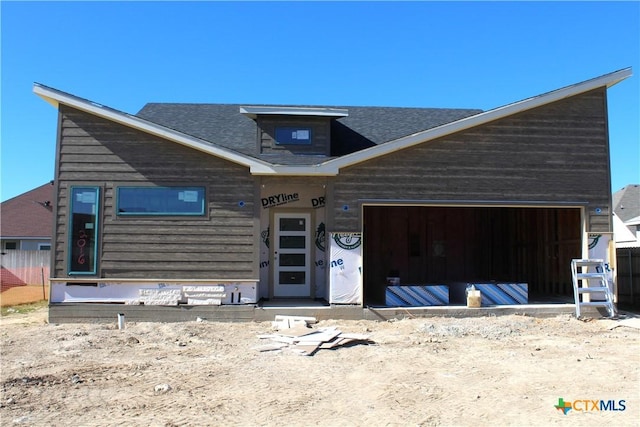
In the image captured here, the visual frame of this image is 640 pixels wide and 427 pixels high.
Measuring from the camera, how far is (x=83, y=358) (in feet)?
24.5

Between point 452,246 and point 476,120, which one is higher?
point 476,120

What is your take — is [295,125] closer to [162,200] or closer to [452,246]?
[162,200]

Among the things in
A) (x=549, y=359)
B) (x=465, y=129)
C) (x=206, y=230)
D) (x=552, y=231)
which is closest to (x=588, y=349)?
(x=549, y=359)

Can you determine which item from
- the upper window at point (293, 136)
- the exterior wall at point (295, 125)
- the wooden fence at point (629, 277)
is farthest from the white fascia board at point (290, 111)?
the wooden fence at point (629, 277)

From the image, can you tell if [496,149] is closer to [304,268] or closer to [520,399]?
[304,268]

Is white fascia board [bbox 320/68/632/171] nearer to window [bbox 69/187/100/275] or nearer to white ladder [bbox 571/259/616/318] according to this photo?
white ladder [bbox 571/259/616/318]

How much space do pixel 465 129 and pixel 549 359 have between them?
215 inches

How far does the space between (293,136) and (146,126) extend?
3.29 metres

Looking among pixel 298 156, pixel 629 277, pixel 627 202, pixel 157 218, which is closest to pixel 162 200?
pixel 157 218

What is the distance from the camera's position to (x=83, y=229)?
1048 centimetres

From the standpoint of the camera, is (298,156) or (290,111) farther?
(298,156)

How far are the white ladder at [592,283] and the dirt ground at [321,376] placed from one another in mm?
1070

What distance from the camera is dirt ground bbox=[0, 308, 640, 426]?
500 centimetres

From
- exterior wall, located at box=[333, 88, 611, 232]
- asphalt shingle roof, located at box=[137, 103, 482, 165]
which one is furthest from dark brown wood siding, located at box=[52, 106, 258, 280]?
exterior wall, located at box=[333, 88, 611, 232]
